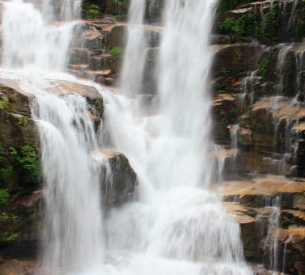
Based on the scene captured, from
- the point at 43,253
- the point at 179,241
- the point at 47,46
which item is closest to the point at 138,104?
the point at 47,46

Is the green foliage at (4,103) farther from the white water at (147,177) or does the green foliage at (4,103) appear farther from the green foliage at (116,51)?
the green foliage at (116,51)

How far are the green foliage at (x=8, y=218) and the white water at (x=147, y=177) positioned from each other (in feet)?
2.09

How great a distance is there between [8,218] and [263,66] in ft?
28.8

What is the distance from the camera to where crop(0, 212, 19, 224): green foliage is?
242 inches

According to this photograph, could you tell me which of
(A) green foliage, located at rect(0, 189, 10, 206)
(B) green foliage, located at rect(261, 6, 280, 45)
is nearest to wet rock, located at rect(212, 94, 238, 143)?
(B) green foliage, located at rect(261, 6, 280, 45)

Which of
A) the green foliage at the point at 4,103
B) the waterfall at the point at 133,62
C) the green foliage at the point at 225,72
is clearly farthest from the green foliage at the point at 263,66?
the green foliage at the point at 4,103

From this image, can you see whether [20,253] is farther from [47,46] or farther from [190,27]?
[190,27]

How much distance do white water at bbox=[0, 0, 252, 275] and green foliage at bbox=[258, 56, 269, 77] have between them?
1800 millimetres

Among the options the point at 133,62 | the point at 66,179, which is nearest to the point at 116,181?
the point at 66,179

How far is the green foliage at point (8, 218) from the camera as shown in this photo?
6.14 meters

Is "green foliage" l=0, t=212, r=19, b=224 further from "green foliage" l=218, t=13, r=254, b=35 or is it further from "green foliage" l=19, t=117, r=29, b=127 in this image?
"green foliage" l=218, t=13, r=254, b=35

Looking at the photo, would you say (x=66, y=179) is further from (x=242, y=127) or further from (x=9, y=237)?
(x=242, y=127)

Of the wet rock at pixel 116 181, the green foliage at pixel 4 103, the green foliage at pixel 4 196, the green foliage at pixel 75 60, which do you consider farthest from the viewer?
the green foliage at pixel 75 60

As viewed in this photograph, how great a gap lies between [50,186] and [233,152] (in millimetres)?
5726
